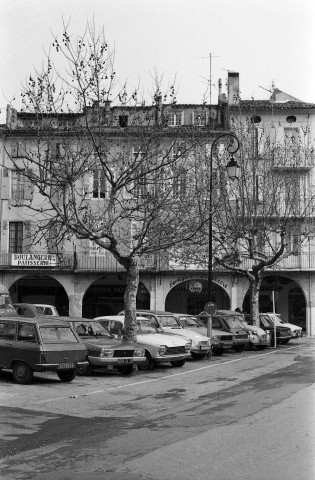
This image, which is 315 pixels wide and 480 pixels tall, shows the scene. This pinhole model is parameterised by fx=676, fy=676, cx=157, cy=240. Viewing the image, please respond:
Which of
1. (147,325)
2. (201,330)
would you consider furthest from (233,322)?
(147,325)

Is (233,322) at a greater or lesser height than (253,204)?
lesser

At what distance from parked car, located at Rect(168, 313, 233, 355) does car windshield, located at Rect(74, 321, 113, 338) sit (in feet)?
23.6

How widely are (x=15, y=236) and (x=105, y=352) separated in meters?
26.6

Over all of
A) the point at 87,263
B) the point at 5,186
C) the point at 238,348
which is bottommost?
the point at 238,348

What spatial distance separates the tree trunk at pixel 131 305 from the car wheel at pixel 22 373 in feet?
18.6

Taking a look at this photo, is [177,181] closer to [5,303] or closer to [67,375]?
[5,303]

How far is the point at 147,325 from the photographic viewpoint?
24234 millimetres

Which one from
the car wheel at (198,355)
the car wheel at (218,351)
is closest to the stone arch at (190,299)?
the car wheel at (218,351)

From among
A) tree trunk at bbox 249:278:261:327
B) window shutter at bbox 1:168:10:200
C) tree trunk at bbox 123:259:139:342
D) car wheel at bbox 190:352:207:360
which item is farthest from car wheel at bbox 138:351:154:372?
window shutter at bbox 1:168:10:200

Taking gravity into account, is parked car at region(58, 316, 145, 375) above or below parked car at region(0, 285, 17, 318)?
below

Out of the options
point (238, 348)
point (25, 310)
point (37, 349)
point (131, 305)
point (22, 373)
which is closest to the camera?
point (37, 349)

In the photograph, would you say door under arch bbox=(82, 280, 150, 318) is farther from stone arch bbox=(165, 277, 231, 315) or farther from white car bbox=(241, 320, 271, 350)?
white car bbox=(241, 320, 271, 350)

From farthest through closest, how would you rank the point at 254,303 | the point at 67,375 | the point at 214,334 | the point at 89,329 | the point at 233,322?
the point at 254,303 < the point at 233,322 < the point at 214,334 < the point at 89,329 < the point at 67,375

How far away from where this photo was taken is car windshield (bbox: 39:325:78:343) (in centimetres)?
1691
